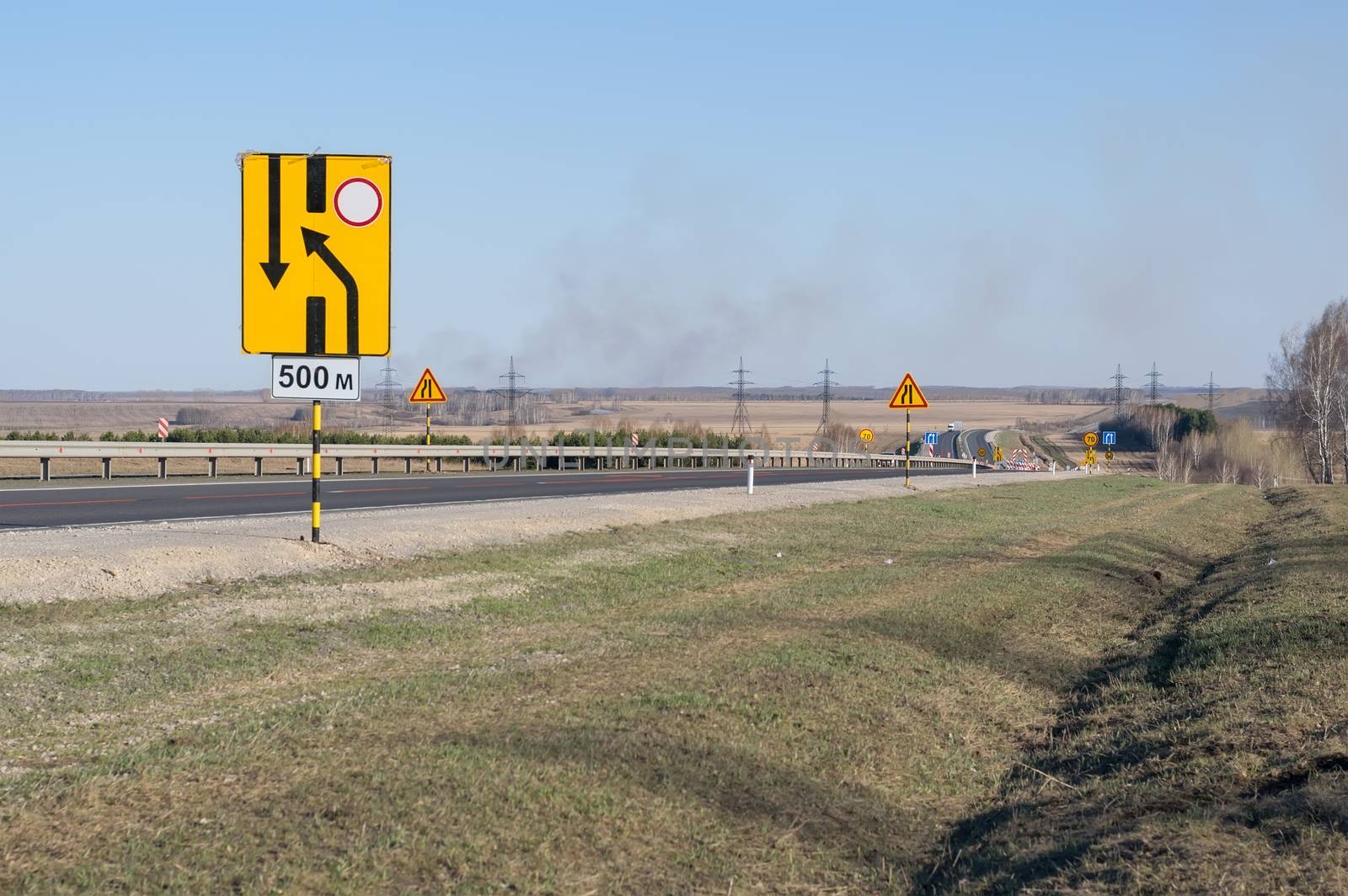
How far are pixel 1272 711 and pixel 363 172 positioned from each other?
10.9m

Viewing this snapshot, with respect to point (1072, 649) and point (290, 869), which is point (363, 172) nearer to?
point (1072, 649)

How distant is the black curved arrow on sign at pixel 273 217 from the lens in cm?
1418

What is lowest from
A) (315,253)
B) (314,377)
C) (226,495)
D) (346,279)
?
(226,495)

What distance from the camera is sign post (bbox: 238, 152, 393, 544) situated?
14180mm

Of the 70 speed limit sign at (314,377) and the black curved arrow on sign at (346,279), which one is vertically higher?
the black curved arrow on sign at (346,279)

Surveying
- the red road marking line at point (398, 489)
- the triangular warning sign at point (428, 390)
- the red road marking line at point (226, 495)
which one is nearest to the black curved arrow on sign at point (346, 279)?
the red road marking line at point (226, 495)

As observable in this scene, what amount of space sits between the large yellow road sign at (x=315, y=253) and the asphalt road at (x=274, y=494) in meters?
6.10

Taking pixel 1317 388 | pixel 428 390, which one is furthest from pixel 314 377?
pixel 1317 388

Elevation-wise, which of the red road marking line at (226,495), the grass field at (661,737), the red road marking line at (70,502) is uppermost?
the red road marking line at (70,502)

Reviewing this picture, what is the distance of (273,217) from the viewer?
46.6ft

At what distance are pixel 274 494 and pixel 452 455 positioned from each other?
57.3 feet

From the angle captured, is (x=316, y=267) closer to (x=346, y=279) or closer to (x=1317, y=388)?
(x=346, y=279)

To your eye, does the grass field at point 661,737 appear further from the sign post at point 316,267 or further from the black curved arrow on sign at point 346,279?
the black curved arrow on sign at point 346,279

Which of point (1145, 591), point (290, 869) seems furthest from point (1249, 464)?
point (290, 869)
